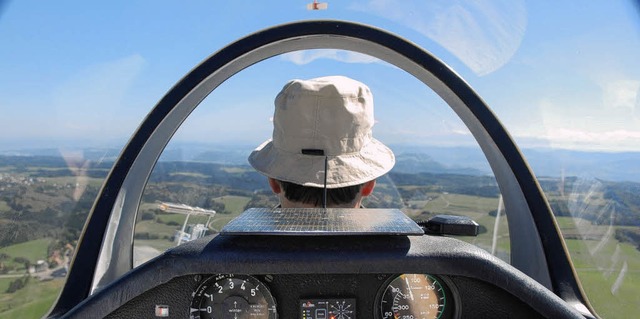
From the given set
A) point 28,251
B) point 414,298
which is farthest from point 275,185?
point 28,251

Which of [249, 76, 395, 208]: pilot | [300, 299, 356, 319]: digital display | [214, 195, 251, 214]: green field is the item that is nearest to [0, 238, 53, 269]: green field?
[214, 195, 251, 214]: green field

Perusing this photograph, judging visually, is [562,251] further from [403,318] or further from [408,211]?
[403,318]

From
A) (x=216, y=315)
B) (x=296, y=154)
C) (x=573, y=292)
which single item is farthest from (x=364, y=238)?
(x=573, y=292)

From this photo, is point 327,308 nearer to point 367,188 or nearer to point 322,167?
point 322,167

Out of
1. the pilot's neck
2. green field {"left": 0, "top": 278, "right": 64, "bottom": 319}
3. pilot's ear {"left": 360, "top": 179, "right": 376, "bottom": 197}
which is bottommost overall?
green field {"left": 0, "top": 278, "right": 64, "bottom": 319}

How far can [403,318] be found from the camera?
47.4 inches

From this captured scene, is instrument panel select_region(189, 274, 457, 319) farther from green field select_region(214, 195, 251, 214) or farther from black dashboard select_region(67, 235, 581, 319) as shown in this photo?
green field select_region(214, 195, 251, 214)

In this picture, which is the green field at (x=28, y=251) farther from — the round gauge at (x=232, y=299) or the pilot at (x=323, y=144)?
the round gauge at (x=232, y=299)

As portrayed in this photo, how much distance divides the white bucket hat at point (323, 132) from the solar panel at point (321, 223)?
475mm

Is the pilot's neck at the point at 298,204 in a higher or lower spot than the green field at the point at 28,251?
higher

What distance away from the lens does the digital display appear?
1.15 meters

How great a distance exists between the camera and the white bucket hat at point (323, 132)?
1.76 meters

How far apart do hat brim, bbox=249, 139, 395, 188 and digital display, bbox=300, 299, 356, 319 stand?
0.64 m

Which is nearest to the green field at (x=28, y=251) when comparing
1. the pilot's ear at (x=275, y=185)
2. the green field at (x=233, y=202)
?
the green field at (x=233, y=202)
